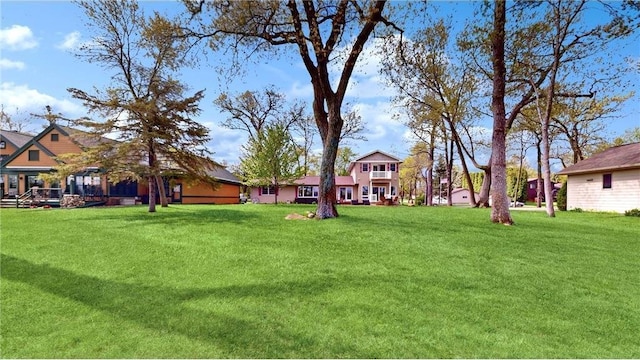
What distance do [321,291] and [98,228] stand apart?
25.4ft

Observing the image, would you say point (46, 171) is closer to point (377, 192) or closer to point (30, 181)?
point (30, 181)

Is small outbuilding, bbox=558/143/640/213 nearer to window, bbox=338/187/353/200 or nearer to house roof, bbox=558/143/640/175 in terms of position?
house roof, bbox=558/143/640/175

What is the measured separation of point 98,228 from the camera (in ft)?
32.1

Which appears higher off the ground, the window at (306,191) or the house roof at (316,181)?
the house roof at (316,181)

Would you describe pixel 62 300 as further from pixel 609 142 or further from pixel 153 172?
pixel 609 142

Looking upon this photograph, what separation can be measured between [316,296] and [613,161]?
23.4m

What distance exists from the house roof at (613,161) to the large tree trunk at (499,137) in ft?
40.3

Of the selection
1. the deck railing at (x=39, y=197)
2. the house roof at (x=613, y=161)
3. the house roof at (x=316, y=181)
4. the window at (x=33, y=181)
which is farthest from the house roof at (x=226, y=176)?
the house roof at (x=613, y=161)

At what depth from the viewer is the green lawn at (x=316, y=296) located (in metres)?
3.58

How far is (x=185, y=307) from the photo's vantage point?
444cm

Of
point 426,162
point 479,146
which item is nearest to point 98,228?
point 479,146

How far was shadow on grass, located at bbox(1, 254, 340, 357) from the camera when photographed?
140 inches

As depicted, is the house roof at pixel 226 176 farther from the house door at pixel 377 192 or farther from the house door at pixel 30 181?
the house door at pixel 377 192

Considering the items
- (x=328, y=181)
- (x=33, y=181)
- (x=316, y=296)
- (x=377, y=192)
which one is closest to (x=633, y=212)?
(x=328, y=181)
